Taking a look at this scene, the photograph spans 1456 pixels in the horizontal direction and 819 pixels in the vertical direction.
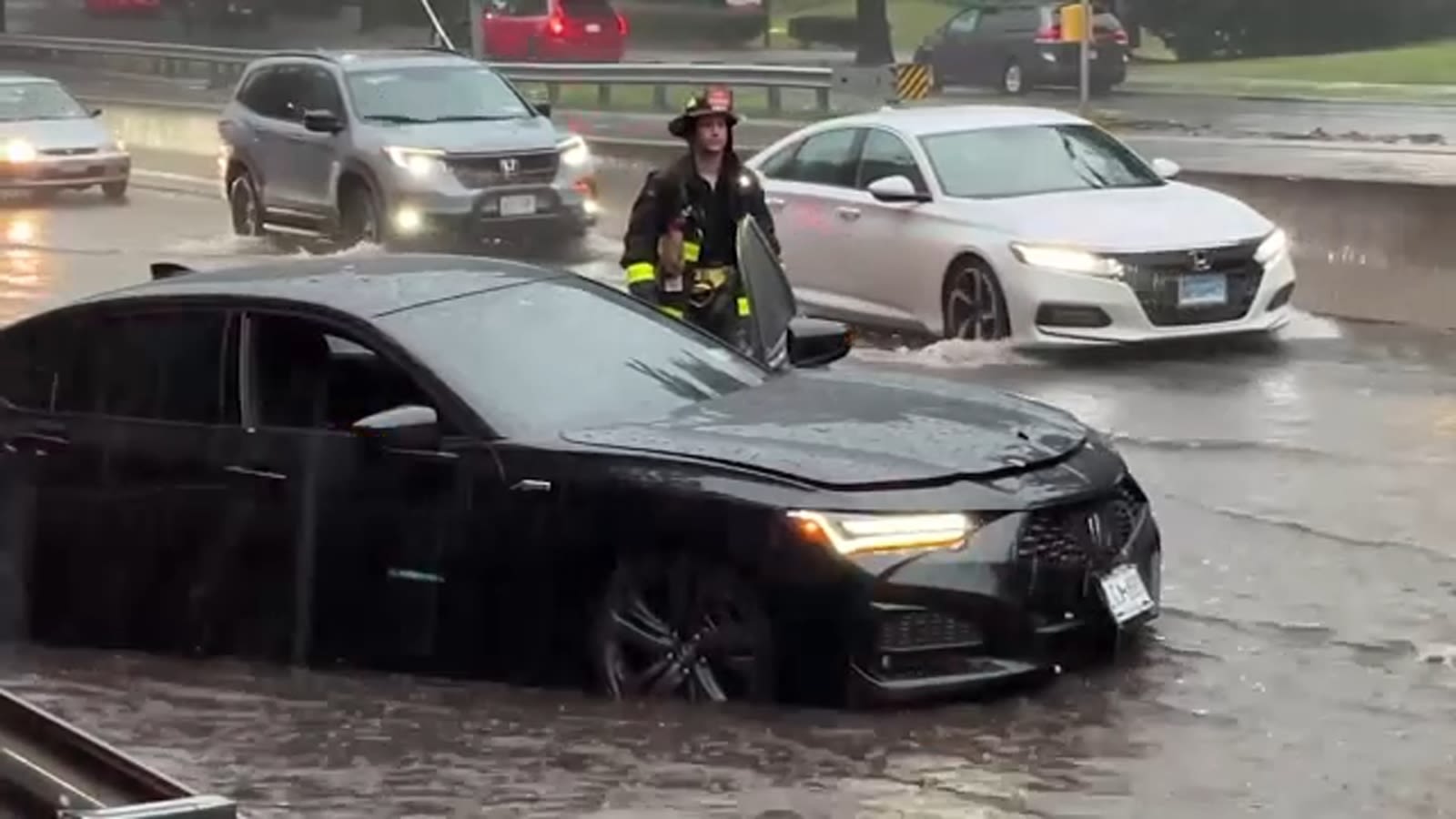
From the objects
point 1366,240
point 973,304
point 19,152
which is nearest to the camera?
point 973,304

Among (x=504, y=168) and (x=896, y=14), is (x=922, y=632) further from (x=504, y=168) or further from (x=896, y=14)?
(x=896, y=14)

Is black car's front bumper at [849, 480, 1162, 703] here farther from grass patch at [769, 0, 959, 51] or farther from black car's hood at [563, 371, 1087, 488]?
grass patch at [769, 0, 959, 51]

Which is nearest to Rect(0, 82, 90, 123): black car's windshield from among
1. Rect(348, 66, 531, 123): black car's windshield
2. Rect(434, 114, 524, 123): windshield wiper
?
Rect(348, 66, 531, 123): black car's windshield

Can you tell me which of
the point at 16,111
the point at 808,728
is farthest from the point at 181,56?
the point at 808,728

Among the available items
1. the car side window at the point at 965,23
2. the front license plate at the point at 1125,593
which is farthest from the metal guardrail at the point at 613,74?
the front license plate at the point at 1125,593

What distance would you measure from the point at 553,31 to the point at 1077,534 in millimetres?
42483

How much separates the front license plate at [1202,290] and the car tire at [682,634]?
801 cm

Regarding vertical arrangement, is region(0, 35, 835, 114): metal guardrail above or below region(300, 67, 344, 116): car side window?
below

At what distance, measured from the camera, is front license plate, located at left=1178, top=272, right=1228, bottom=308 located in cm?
1522

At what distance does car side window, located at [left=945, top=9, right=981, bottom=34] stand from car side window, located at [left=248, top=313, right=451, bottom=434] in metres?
37.7

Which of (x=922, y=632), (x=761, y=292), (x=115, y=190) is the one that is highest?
(x=761, y=292)

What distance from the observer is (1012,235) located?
1541 cm

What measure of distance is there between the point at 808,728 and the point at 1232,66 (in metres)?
46.1

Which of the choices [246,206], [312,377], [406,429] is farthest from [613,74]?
[406,429]
